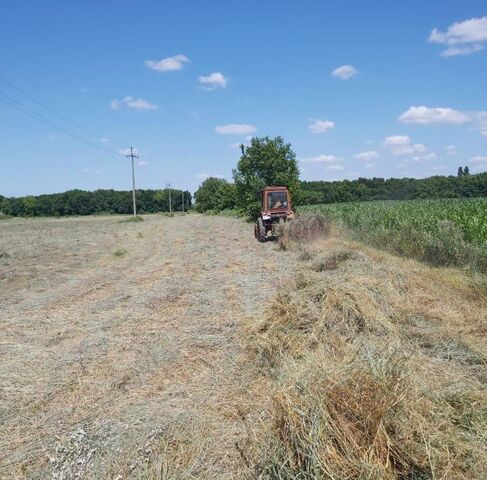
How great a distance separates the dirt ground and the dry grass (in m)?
0.48

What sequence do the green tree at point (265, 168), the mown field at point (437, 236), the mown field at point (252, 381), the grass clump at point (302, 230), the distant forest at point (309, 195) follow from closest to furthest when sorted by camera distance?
the mown field at point (252, 381) < the mown field at point (437, 236) < the grass clump at point (302, 230) < the green tree at point (265, 168) < the distant forest at point (309, 195)

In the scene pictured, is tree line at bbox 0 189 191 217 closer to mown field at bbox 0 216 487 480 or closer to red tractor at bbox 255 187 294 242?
red tractor at bbox 255 187 294 242

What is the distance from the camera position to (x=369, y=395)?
131 inches

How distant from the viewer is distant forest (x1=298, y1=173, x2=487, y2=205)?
6266 centimetres

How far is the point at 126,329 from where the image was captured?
705 cm

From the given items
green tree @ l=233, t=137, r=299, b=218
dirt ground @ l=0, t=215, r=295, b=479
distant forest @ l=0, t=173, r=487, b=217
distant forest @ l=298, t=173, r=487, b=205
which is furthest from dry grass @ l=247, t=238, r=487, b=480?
distant forest @ l=0, t=173, r=487, b=217

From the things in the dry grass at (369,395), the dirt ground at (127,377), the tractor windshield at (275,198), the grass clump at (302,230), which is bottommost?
the dirt ground at (127,377)

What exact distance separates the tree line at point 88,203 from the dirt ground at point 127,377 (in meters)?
102

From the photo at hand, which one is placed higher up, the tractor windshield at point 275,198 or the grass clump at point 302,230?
the tractor windshield at point 275,198

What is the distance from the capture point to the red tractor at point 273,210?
19.3 meters

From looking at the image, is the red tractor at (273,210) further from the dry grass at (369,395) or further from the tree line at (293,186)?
the tree line at (293,186)

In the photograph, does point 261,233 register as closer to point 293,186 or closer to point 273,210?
point 273,210

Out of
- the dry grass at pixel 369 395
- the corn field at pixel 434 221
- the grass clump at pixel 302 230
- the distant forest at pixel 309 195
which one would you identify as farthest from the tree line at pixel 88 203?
the dry grass at pixel 369 395

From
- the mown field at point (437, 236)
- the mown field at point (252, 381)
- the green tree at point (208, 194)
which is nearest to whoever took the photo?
the mown field at point (252, 381)
